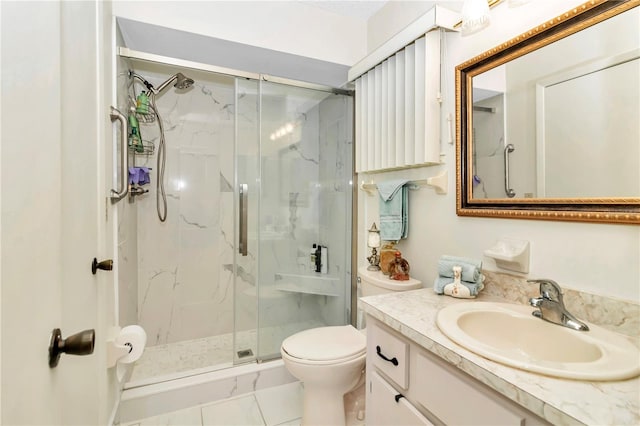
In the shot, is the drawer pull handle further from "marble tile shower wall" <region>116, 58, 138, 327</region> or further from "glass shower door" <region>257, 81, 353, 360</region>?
"marble tile shower wall" <region>116, 58, 138, 327</region>

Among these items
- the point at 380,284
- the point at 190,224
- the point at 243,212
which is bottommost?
the point at 380,284

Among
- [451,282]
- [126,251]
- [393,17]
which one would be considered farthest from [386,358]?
[393,17]

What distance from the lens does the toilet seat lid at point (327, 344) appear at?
144 cm

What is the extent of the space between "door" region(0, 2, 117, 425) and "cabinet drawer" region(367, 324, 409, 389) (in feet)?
2.90

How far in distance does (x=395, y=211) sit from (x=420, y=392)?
1.02 m

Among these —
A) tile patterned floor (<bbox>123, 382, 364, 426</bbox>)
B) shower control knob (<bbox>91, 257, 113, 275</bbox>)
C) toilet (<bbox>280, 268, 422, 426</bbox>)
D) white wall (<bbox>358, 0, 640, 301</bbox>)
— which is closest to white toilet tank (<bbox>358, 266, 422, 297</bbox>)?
toilet (<bbox>280, 268, 422, 426</bbox>)

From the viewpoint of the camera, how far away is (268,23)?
1914 millimetres

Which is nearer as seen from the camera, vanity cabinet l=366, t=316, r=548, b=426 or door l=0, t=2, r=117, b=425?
door l=0, t=2, r=117, b=425

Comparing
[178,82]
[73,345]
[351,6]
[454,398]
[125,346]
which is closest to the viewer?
[73,345]

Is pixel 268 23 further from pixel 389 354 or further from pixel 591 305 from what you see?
pixel 591 305

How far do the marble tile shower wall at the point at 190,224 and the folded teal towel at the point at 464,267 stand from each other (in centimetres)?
192

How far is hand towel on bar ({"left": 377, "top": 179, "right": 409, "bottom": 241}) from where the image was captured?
1.72 meters

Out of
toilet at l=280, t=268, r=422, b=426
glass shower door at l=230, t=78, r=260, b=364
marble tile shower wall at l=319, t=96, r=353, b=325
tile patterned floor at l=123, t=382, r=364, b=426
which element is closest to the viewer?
toilet at l=280, t=268, r=422, b=426

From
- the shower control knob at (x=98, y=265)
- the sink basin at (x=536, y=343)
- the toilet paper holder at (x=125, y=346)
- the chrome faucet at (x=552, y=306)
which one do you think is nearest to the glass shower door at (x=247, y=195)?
the toilet paper holder at (x=125, y=346)
